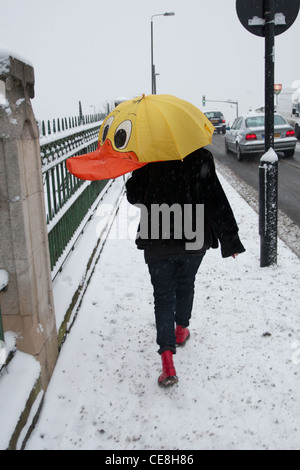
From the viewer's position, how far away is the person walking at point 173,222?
281cm

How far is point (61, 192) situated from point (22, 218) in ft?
7.67

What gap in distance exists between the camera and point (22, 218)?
8.38ft

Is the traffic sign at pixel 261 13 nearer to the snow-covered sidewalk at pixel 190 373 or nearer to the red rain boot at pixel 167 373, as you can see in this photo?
the snow-covered sidewalk at pixel 190 373

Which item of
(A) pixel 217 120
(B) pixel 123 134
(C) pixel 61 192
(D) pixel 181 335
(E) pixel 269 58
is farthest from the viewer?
(A) pixel 217 120

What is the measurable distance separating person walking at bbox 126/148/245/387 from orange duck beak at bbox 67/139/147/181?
0.19m

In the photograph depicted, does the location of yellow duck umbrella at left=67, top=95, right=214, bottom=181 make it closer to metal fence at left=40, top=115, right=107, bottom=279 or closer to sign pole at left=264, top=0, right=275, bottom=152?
metal fence at left=40, top=115, right=107, bottom=279

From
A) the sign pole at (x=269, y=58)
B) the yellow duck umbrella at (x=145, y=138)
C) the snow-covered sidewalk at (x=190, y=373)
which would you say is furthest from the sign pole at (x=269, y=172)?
the yellow duck umbrella at (x=145, y=138)

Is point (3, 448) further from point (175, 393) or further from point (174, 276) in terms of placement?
point (174, 276)

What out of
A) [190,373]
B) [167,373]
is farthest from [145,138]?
[190,373]

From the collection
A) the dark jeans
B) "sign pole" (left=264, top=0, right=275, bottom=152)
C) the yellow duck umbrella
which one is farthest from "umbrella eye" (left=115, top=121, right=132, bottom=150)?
"sign pole" (left=264, top=0, right=275, bottom=152)

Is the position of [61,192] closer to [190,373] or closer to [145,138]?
[145,138]

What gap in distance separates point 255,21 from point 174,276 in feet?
9.43

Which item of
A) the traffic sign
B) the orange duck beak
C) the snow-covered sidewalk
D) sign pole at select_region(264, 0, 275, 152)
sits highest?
the traffic sign

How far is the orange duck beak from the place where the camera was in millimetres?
2656
